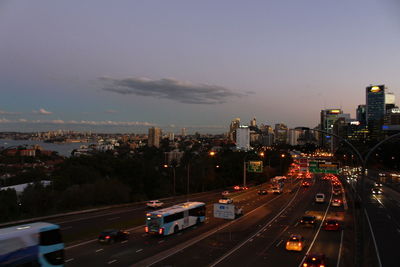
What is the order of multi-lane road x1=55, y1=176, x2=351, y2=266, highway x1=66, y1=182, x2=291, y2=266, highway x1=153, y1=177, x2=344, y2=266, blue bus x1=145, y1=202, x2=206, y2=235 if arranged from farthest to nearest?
blue bus x1=145, y1=202, x2=206, y2=235, highway x1=153, y1=177, x2=344, y2=266, multi-lane road x1=55, y1=176, x2=351, y2=266, highway x1=66, y1=182, x2=291, y2=266

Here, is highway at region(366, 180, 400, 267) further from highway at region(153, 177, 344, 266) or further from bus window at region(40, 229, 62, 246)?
bus window at region(40, 229, 62, 246)

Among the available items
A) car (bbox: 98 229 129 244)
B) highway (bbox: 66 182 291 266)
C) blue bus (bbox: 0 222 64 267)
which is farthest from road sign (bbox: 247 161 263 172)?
blue bus (bbox: 0 222 64 267)

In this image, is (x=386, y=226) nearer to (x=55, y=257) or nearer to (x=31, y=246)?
(x=55, y=257)

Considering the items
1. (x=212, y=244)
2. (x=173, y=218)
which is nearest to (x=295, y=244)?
(x=212, y=244)

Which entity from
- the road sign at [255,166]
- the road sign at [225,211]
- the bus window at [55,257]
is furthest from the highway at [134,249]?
the road sign at [255,166]

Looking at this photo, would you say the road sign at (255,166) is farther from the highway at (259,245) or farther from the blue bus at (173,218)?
the blue bus at (173,218)

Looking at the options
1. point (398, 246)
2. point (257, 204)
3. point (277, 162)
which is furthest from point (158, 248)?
point (277, 162)

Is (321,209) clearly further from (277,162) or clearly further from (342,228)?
(277,162)
